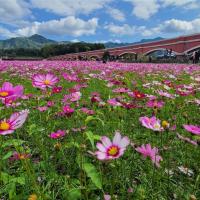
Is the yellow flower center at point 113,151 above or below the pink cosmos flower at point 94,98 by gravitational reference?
above

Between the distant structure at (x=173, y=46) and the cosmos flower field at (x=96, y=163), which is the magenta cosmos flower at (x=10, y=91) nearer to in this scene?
the cosmos flower field at (x=96, y=163)

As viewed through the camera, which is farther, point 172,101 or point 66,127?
point 172,101

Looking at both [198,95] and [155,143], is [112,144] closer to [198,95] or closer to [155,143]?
[155,143]

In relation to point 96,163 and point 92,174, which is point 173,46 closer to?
point 96,163

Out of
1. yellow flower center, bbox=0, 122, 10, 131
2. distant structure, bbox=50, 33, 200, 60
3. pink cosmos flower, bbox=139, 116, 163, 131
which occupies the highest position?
yellow flower center, bbox=0, 122, 10, 131

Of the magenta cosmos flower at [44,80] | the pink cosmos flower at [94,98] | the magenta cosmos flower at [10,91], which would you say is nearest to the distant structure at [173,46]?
the pink cosmos flower at [94,98]

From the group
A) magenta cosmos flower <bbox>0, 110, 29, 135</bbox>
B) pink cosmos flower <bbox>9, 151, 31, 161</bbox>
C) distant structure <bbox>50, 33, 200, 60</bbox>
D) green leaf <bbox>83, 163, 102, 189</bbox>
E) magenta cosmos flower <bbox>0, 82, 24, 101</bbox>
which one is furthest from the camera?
distant structure <bbox>50, 33, 200, 60</bbox>

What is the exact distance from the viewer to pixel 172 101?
3.27m

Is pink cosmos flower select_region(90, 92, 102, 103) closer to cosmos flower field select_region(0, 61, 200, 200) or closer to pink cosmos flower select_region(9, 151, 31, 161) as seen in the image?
cosmos flower field select_region(0, 61, 200, 200)

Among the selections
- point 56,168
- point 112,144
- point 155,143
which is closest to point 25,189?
point 56,168

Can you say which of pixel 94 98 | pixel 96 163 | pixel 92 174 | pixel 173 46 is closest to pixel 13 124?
pixel 92 174

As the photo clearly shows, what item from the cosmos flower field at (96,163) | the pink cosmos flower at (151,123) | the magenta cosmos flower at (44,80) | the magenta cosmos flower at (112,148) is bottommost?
the cosmos flower field at (96,163)

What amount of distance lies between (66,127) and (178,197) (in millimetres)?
1379

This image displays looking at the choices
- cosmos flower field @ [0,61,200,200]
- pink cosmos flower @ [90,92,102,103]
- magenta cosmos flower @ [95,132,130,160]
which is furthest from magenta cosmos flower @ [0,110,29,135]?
pink cosmos flower @ [90,92,102,103]
